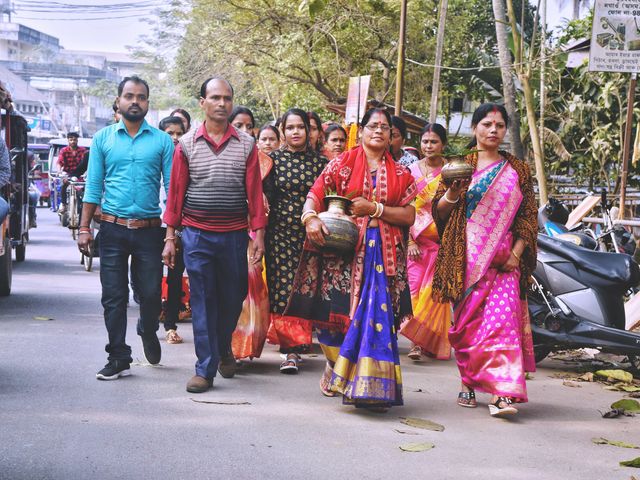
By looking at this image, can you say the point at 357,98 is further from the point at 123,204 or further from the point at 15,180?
the point at 123,204

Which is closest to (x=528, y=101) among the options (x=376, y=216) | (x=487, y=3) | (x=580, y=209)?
(x=580, y=209)

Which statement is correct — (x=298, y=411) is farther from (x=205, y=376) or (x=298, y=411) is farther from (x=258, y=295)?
(x=258, y=295)

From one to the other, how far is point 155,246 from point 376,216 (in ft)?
5.70

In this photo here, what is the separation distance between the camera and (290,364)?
775 centimetres

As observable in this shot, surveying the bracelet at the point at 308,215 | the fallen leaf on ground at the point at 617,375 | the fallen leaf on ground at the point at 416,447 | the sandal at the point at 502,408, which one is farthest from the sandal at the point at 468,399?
the fallen leaf on ground at the point at 617,375

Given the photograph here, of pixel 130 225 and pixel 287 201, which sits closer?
pixel 130 225

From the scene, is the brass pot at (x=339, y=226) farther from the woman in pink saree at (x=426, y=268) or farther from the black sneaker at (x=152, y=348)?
the woman in pink saree at (x=426, y=268)

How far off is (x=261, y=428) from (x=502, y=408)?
61.7 inches

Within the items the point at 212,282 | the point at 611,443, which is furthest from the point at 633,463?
the point at 212,282

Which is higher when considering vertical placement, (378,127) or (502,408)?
(378,127)

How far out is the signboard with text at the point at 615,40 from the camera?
32.3 feet

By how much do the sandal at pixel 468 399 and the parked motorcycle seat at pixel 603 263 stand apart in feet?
6.24

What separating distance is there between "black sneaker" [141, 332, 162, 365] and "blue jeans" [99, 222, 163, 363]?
379 millimetres

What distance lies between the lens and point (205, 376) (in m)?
6.73
